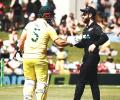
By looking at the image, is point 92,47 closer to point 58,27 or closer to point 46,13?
point 46,13

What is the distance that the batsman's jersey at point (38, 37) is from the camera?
34.8 feet

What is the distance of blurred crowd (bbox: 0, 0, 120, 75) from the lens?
833 inches

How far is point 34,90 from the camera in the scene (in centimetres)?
1080

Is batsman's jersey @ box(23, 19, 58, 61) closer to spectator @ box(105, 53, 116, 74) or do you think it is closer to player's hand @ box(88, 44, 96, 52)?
player's hand @ box(88, 44, 96, 52)

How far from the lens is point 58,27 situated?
23.7 m

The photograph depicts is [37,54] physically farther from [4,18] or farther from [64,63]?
[4,18]

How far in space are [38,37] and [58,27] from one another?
13082 mm

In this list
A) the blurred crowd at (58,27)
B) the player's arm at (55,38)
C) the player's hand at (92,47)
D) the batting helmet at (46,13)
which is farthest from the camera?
the blurred crowd at (58,27)

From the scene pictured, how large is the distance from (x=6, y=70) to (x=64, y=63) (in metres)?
2.20

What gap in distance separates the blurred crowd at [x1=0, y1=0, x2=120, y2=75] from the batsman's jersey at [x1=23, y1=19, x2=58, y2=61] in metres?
9.43

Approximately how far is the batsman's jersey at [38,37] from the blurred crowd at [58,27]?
9.43 meters

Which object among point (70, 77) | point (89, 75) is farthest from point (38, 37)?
point (70, 77)

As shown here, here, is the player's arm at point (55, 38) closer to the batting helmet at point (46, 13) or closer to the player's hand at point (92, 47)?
the batting helmet at point (46, 13)

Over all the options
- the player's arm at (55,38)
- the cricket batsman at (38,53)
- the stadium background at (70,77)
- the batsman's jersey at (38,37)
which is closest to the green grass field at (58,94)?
the stadium background at (70,77)
